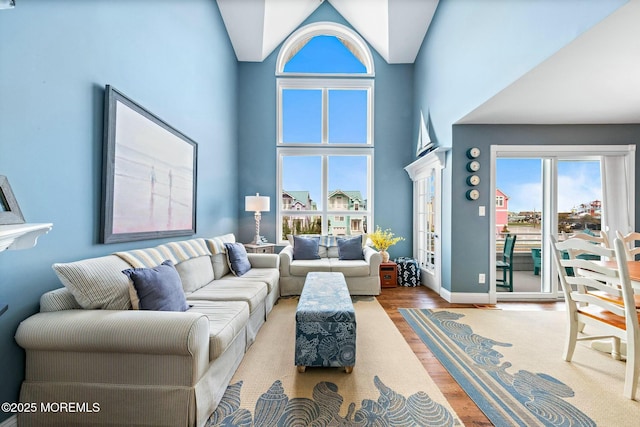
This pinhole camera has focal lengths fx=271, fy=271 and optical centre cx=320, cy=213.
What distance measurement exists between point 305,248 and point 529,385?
2.95 metres

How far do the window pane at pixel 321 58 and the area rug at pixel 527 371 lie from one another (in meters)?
4.53

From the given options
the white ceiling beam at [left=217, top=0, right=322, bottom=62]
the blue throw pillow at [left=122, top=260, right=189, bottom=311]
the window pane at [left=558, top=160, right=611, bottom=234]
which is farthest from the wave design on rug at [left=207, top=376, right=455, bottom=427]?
the white ceiling beam at [left=217, top=0, right=322, bottom=62]

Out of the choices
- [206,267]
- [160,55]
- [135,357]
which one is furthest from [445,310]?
[160,55]

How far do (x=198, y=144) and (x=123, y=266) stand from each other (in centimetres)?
205

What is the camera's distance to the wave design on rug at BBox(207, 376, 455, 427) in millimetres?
1485

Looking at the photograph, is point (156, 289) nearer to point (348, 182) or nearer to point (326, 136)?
point (348, 182)

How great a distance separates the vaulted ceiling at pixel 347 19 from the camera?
4234mm

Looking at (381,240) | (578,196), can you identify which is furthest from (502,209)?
(381,240)

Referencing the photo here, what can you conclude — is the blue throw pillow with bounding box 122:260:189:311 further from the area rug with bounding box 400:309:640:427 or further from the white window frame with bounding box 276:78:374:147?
the white window frame with bounding box 276:78:374:147

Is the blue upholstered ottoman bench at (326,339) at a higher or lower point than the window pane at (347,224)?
lower

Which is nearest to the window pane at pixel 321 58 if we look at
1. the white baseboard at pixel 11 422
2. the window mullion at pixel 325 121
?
the window mullion at pixel 325 121

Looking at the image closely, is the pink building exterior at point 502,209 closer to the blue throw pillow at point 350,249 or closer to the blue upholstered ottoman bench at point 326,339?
the blue throw pillow at point 350,249

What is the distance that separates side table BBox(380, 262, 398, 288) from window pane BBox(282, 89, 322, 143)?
2.67 meters

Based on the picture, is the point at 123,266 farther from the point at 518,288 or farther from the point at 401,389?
the point at 518,288
